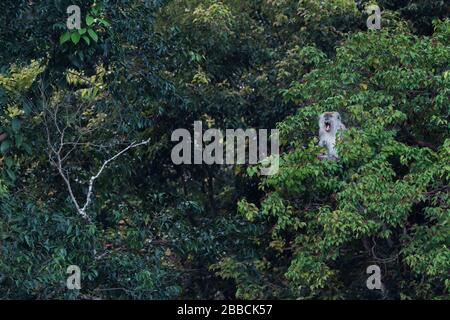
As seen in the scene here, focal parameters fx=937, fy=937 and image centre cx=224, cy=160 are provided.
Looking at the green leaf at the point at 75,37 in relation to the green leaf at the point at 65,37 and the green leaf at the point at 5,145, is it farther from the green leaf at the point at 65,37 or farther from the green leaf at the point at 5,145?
the green leaf at the point at 5,145

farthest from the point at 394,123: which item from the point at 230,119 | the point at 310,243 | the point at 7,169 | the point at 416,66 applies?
the point at 7,169

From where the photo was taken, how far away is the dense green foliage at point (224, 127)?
8.21m

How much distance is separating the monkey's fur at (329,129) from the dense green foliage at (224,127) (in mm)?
89

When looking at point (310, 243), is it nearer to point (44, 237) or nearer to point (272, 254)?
point (272, 254)

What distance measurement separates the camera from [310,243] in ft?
29.7

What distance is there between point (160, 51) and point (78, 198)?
174 cm

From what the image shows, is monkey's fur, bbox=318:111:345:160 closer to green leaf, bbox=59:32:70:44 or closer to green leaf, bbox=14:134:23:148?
green leaf, bbox=59:32:70:44

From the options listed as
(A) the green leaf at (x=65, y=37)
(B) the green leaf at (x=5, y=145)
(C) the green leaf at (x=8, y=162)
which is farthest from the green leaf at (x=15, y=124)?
(A) the green leaf at (x=65, y=37)

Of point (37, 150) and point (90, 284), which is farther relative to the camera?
point (37, 150)

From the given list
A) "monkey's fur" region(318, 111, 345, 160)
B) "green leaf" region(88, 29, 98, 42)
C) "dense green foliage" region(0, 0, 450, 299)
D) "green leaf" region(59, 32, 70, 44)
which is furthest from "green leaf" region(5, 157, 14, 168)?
"monkey's fur" region(318, 111, 345, 160)

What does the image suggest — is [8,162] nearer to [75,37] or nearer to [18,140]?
[18,140]

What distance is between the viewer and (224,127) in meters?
10.9

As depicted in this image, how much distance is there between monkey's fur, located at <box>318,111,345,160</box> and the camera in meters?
8.95
